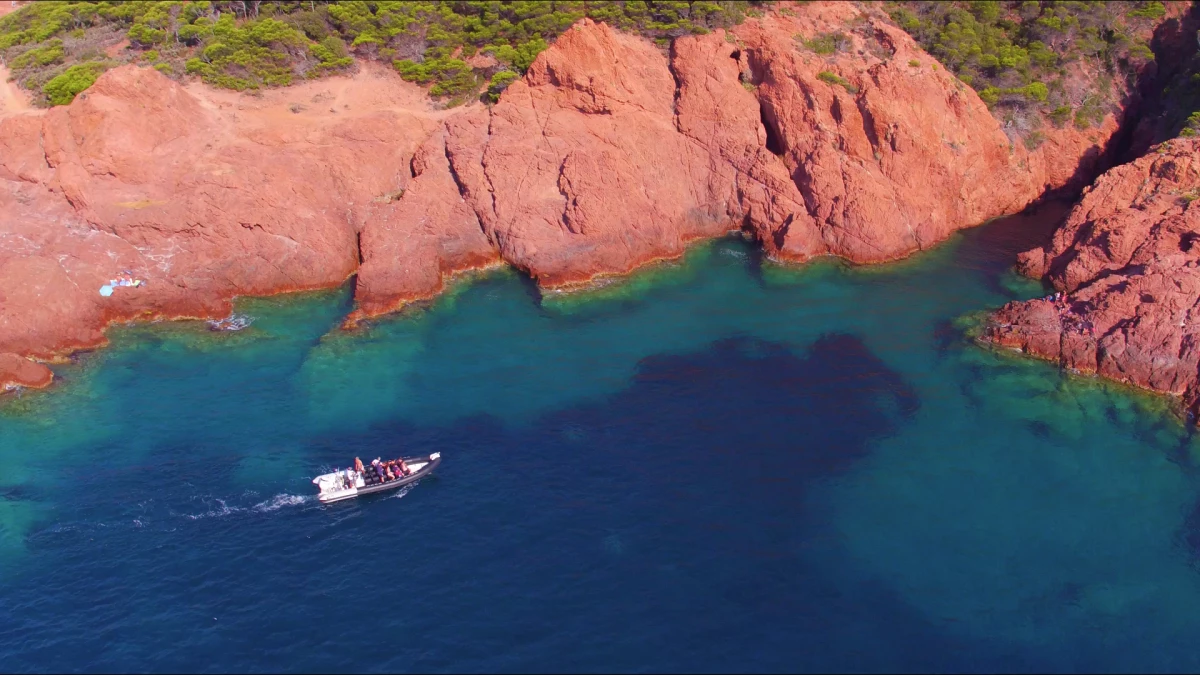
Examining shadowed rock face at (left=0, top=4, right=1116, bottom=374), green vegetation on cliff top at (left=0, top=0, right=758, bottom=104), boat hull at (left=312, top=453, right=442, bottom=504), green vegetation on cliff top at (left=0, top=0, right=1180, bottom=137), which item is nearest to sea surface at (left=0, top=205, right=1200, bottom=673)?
boat hull at (left=312, top=453, right=442, bottom=504)

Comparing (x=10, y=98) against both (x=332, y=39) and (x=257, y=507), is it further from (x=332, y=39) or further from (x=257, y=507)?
(x=257, y=507)

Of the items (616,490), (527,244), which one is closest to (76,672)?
(616,490)

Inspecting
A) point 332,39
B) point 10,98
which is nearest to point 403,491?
point 332,39

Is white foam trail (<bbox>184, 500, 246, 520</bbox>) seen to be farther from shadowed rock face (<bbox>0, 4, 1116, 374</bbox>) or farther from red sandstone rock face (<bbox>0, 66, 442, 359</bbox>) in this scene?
red sandstone rock face (<bbox>0, 66, 442, 359</bbox>)

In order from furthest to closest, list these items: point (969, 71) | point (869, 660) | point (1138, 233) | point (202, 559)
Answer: point (969, 71), point (1138, 233), point (202, 559), point (869, 660)

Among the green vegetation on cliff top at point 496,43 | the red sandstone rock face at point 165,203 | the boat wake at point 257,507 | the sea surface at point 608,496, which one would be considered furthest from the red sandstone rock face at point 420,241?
the boat wake at point 257,507

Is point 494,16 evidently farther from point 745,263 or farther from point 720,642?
point 720,642
